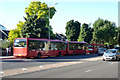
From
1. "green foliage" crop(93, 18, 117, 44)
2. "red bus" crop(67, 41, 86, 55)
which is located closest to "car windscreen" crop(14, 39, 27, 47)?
"red bus" crop(67, 41, 86, 55)

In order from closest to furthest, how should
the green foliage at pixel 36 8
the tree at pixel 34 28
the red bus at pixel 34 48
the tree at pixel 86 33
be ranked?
the red bus at pixel 34 48, the tree at pixel 34 28, the green foliage at pixel 36 8, the tree at pixel 86 33

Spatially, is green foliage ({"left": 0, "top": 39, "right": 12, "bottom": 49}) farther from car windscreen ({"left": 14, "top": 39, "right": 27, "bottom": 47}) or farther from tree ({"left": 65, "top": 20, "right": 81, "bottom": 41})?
tree ({"left": 65, "top": 20, "right": 81, "bottom": 41})

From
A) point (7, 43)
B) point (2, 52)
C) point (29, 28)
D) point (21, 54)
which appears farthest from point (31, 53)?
point (29, 28)

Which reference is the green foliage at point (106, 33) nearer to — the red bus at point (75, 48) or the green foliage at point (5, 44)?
the red bus at point (75, 48)

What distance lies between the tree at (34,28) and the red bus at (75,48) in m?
6.70

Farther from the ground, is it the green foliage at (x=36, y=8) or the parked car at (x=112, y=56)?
the green foliage at (x=36, y=8)

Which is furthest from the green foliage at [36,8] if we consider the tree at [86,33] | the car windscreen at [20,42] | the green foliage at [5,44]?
the tree at [86,33]

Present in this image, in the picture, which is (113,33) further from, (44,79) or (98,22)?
(44,79)

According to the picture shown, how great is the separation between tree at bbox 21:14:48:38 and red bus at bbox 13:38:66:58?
9.11 m

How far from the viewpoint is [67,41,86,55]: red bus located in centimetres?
4084

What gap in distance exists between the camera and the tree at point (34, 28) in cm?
4397

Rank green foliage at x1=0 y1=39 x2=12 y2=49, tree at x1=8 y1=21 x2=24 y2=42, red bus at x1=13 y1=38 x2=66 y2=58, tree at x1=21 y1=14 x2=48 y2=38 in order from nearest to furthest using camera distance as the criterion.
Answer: red bus at x1=13 y1=38 x2=66 y2=58 → green foliage at x1=0 y1=39 x2=12 y2=49 → tree at x1=21 y1=14 x2=48 y2=38 → tree at x1=8 y1=21 x2=24 y2=42

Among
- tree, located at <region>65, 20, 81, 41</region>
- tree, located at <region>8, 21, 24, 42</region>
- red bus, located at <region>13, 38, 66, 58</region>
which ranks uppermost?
tree, located at <region>65, 20, 81, 41</region>

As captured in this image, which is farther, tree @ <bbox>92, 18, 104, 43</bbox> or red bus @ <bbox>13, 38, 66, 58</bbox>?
tree @ <bbox>92, 18, 104, 43</bbox>
